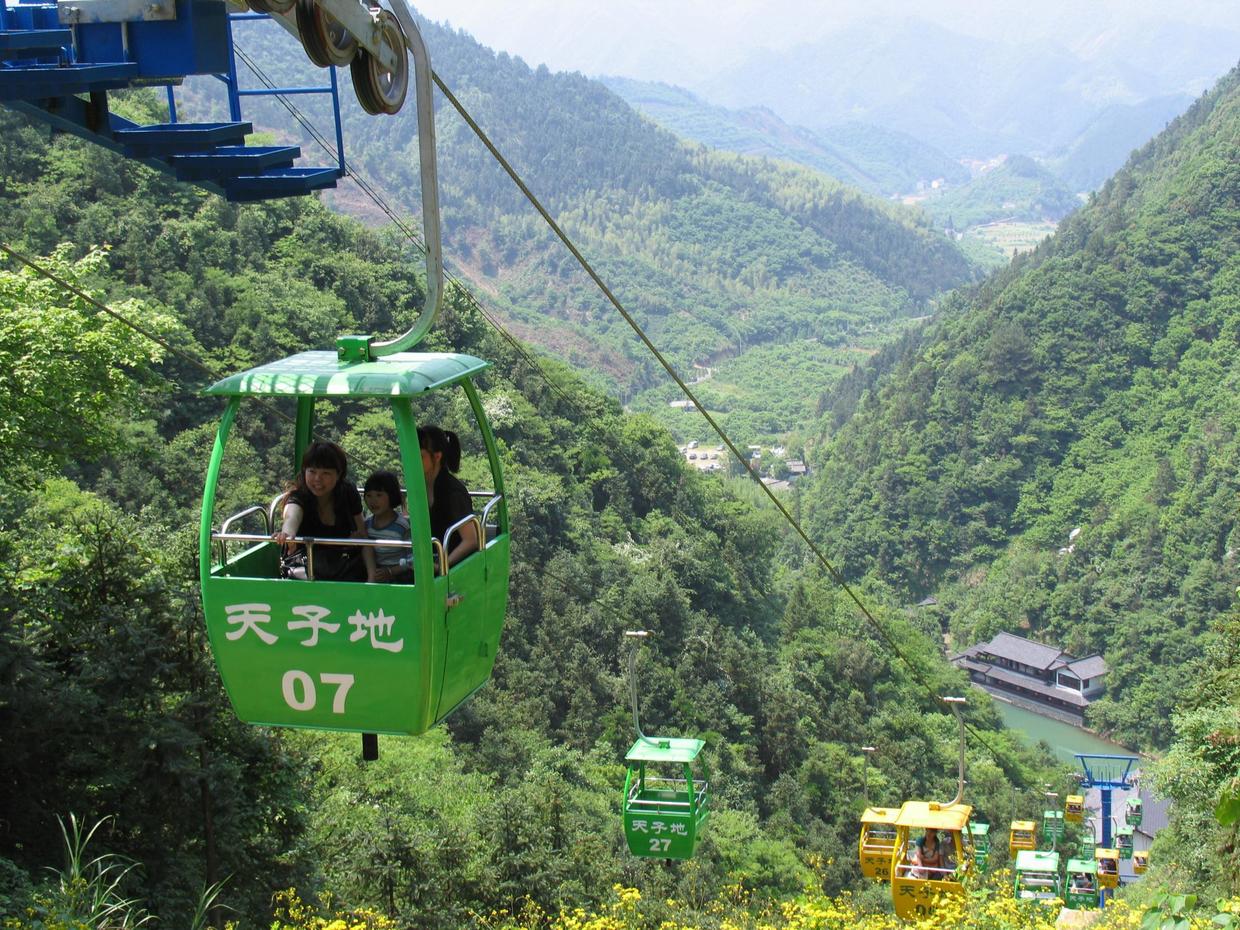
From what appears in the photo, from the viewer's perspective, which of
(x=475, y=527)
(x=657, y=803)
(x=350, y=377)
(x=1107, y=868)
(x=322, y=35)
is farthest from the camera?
(x=1107, y=868)

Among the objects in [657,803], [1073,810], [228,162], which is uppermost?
[228,162]

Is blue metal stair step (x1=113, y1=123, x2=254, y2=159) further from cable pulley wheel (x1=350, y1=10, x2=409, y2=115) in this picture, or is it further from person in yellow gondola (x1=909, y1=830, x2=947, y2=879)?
person in yellow gondola (x1=909, y1=830, x2=947, y2=879)

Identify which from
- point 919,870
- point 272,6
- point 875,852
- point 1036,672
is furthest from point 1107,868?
point 1036,672

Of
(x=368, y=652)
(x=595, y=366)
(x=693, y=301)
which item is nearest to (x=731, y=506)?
(x=368, y=652)

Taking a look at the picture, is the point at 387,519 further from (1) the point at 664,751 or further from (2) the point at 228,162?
(1) the point at 664,751

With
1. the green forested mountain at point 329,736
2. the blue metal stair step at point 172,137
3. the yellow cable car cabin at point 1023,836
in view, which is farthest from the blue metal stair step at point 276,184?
the yellow cable car cabin at point 1023,836

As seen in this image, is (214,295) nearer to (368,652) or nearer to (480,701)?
(480,701)

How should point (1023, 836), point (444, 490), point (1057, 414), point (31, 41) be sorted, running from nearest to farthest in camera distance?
point (31, 41) < point (444, 490) < point (1023, 836) < point (1057, 414)
